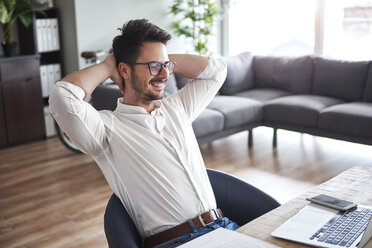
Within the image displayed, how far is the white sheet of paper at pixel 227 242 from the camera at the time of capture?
1.31m

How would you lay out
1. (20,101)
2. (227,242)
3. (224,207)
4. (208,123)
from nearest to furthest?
(227,242) → (224,207) → (208,123) → (20,101)

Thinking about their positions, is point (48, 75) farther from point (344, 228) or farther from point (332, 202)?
point (344, 228)

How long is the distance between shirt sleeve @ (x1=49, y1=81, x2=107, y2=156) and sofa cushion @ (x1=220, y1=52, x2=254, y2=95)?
3405 millimetres

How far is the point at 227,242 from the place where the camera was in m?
1.33

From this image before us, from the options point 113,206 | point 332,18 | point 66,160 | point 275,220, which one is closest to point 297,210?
point 275,220

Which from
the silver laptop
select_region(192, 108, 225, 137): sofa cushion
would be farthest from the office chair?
select_region(192, 108, 225, 137): sofa cushion

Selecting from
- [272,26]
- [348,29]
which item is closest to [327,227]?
[348,29]

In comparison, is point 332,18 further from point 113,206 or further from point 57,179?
point 113,206

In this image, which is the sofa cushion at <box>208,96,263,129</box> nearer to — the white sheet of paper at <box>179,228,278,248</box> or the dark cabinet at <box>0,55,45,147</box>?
the dark cabinet at <box>0,55,45,147</box>

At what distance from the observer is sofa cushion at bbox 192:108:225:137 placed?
13.4 feet

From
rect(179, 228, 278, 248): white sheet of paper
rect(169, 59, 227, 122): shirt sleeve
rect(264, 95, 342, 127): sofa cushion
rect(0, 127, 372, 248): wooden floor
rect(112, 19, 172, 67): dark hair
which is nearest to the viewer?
rect(179, 228, 278, 248): white sheet of paper

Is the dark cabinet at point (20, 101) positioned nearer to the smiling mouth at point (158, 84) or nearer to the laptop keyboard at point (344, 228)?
the smiling mouth at point (158, 84)

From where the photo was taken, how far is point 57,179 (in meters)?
3.92

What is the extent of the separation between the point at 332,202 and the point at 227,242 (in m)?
0.43
